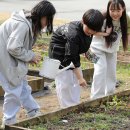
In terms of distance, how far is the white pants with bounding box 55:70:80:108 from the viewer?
6484 mm

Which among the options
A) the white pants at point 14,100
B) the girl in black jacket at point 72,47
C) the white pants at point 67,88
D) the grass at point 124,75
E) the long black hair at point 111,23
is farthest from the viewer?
the grass at point 124,75

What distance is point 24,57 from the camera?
5668mm

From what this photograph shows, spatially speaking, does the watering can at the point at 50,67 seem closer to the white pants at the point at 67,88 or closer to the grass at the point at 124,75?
the white pants at the point at 67,88

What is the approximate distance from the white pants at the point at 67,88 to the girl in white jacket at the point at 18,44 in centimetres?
70

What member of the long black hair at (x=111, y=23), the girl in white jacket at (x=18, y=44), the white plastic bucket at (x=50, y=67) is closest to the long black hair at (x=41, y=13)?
the girl in white jacket at (x=18, y=44)

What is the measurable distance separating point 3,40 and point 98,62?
178 cm

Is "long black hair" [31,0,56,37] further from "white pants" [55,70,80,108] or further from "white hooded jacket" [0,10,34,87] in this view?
"white pants" [55,70,80,108]

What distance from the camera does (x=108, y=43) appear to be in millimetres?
7098

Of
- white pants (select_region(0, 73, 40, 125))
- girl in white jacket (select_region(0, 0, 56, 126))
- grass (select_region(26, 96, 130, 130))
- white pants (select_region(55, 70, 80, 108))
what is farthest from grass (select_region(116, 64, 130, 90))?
girl in white jacket (select_region(0, 0, 56, 126))

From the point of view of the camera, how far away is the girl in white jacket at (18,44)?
18.4 feet

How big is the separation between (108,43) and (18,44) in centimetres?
184

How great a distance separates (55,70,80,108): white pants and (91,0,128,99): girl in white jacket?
610 mm

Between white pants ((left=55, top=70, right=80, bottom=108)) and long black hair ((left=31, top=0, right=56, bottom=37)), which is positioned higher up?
long black hair ((left=31, top=0, right=56, bottom=37))

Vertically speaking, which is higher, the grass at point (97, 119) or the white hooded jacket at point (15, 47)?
the white hooded jacket at point (15, 47)
